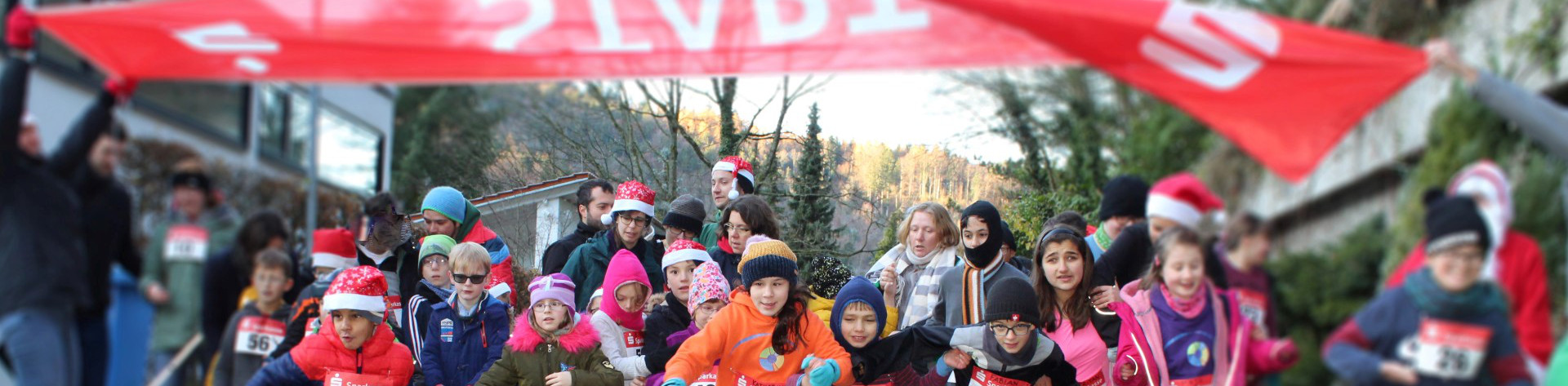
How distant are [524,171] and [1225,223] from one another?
4252 mm

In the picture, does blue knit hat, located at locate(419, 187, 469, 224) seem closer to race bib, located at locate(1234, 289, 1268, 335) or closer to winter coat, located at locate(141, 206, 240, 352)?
winter coat, located at locate(141, 206, 240, 352)

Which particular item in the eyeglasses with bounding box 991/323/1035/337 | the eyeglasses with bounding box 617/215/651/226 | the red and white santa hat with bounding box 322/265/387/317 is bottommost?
the eyeglasses with bounding box 991/323/1035/337

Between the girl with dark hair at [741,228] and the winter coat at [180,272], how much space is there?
313cm

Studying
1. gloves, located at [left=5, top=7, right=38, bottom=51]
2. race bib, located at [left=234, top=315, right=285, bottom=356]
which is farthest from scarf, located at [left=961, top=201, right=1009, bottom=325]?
gloves, located at [left=5, top=7, right=38, bottom=51]

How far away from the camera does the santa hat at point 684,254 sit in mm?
6727

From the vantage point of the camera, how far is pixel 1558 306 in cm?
345

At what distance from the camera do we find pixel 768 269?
604 centimetres

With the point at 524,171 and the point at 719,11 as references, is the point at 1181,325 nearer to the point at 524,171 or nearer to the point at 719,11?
the point at 719,11

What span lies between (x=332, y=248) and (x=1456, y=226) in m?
3.77

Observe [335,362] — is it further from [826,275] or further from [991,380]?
[826,275]

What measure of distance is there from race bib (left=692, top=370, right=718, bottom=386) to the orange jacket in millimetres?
230

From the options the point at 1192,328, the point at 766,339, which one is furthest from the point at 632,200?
the point at 1192,328

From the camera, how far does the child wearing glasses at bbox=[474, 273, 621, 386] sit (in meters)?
6.23

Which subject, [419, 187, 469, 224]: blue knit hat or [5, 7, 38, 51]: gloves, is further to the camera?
Answer: [419, 187, 469, 224]: blue knit hat
